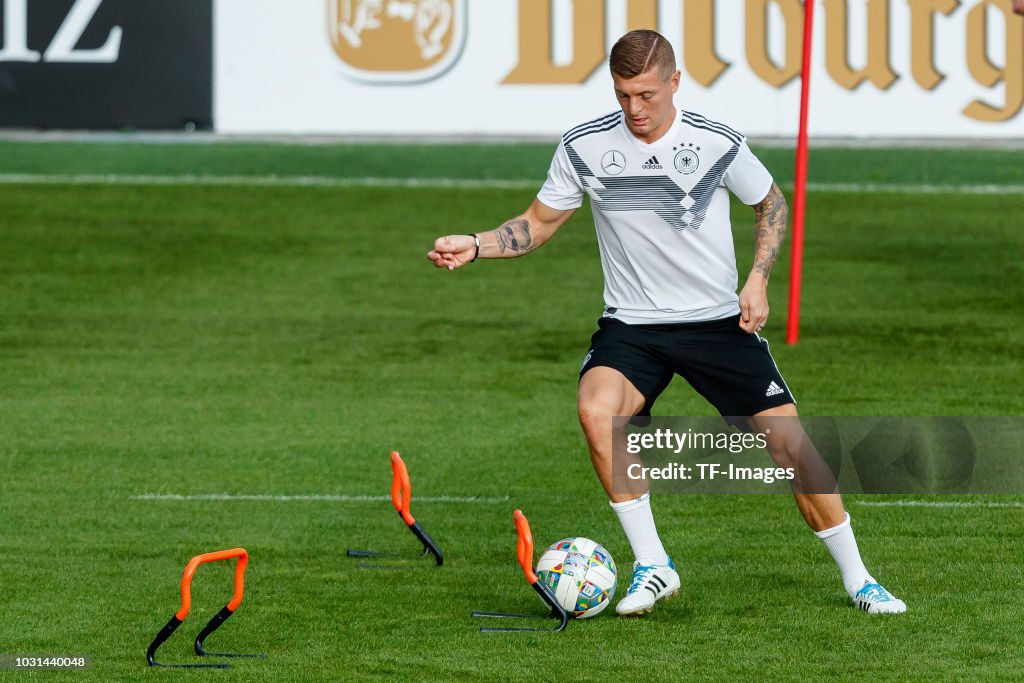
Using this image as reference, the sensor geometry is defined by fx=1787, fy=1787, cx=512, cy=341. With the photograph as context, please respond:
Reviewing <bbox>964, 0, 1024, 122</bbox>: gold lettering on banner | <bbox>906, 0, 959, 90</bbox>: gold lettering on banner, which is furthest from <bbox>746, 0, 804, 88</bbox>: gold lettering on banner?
<bbox>964, 0, 1024, 122</bbox>: gold lettering on banner

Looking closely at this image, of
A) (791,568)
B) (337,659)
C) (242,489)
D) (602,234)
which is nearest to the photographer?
(337,659)

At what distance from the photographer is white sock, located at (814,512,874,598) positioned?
7.05 meters

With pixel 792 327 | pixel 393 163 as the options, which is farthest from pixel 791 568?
pixel 393 163

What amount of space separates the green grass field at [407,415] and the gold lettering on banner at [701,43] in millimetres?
1573

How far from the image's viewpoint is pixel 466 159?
22.7 metres

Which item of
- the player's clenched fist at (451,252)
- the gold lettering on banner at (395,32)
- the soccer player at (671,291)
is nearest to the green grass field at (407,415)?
the soccer player at (671,291)

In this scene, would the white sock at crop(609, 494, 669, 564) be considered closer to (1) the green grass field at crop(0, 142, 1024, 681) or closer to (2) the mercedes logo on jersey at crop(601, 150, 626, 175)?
(1) the green grass field at crop(0, 142, 1024, 681)

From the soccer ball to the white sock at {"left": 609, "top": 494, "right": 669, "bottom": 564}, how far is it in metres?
0.14

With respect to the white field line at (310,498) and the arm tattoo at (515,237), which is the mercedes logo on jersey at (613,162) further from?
the white field line at (310,498)

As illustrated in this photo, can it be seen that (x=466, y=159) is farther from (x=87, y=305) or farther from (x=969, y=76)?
(x=87, y=305)

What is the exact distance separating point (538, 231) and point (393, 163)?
15225mm

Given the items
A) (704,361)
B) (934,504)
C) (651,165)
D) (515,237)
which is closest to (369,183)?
(934,504)
